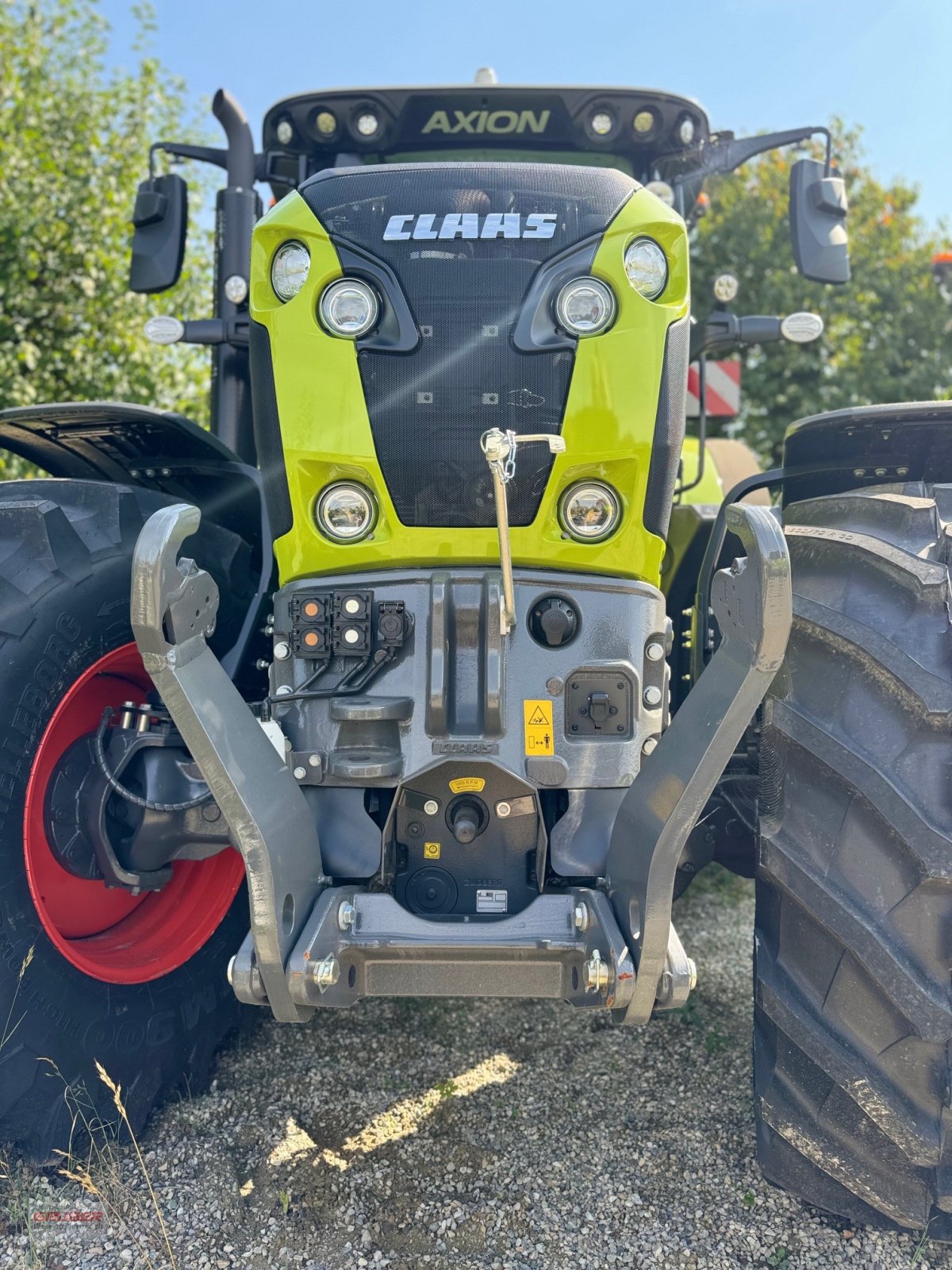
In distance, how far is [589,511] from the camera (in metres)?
2.12

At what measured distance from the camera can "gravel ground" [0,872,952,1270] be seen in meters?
1.99

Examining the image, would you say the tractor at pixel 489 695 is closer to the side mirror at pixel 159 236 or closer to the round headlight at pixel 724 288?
the side mirror at pixel 159 236

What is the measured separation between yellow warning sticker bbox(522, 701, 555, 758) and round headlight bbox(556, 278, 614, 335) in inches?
31.2

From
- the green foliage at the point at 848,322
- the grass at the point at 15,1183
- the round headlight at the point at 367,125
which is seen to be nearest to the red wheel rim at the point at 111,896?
the grass at the point at 15,1183

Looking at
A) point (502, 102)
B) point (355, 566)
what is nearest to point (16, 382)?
A: point (502, 102)

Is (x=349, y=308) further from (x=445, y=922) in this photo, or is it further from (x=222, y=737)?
(x=445, y=922)

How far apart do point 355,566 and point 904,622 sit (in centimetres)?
112

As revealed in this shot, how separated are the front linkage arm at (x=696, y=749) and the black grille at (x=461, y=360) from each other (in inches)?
22.0

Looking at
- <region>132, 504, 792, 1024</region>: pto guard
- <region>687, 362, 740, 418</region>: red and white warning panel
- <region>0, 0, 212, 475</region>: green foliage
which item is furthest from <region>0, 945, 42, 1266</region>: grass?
<region>0, 0, 212, 475</region>: green foliage

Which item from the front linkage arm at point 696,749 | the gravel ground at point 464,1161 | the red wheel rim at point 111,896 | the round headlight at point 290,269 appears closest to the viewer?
the front linkage arm at point 696,749

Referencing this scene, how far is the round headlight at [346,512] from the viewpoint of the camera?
2.13m

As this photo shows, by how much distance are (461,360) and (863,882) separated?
131 centimetres

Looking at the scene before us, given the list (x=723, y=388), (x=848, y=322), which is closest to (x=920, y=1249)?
(x=723, y=388)

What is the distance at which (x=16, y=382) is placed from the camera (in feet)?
23.6
